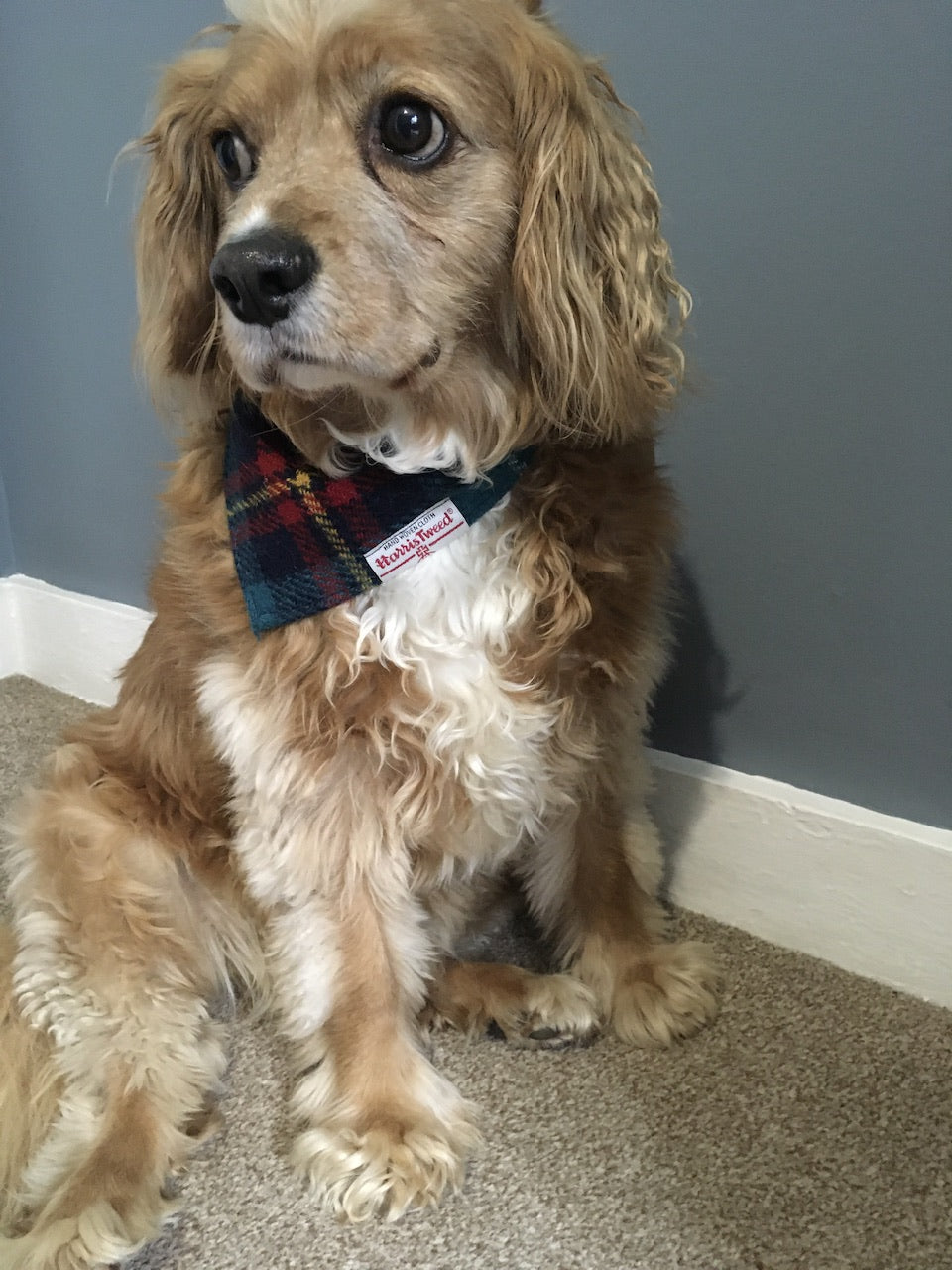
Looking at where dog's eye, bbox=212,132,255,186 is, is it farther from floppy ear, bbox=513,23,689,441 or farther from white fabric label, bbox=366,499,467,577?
white fabric label, bbox=366,499,467,577

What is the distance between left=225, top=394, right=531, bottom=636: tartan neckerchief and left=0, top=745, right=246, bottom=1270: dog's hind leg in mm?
383

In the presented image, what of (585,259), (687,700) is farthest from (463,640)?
(687,700)

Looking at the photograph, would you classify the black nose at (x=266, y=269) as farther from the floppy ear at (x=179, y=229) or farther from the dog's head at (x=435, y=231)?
the floppy ear at (x=179, y=229)

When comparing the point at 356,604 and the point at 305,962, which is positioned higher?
the point at 356,604

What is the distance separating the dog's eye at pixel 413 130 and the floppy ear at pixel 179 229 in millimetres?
272

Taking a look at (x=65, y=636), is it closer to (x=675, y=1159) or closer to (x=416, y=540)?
(x=416, y=540)

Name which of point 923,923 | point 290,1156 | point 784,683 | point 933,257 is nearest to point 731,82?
point 933,257

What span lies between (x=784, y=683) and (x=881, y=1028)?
45cm

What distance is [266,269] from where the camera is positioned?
2.74 feet

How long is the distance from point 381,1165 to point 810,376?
102cm

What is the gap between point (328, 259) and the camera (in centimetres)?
85

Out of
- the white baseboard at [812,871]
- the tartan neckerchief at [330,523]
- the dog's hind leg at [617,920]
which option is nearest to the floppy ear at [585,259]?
the tartan neckerchief at [330,523]

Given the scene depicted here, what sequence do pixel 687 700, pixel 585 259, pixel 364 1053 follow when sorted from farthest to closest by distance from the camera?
pixel 687 700 < pixel 364 1053 < pixel 585 259

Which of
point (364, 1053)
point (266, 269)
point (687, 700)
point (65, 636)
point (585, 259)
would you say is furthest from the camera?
point (65, 636)
